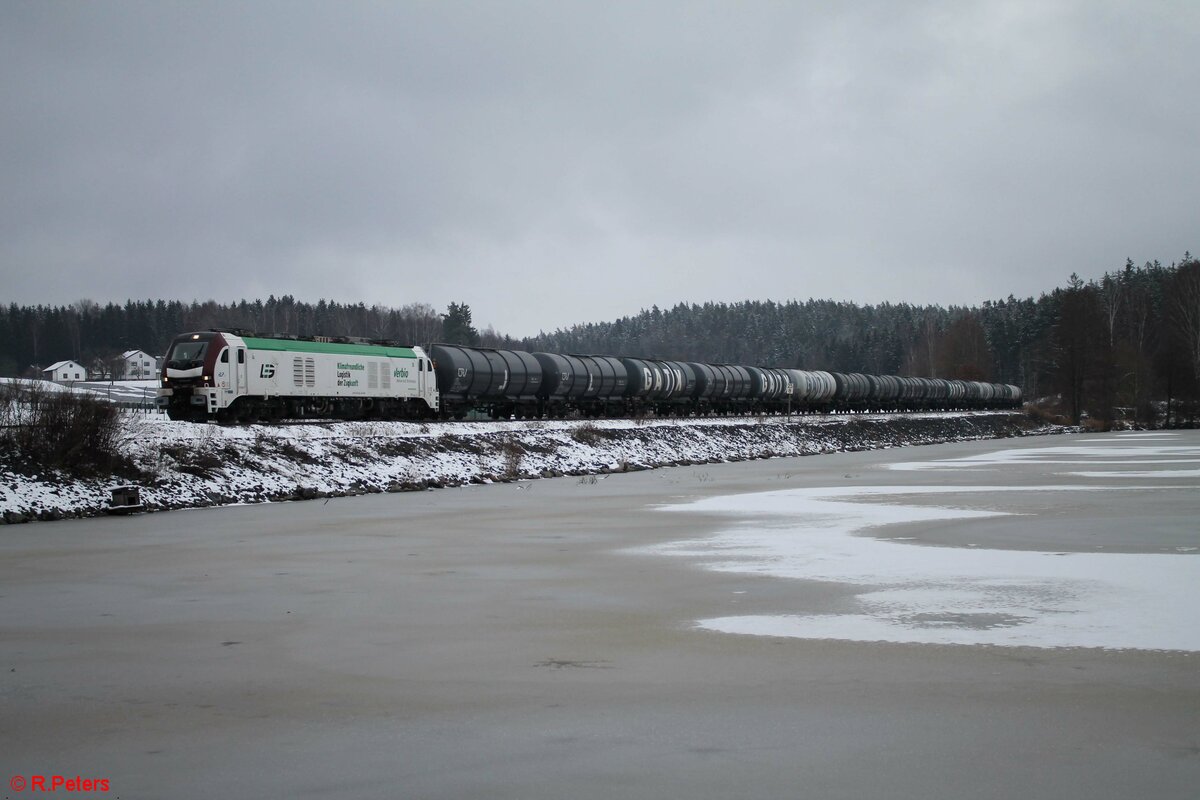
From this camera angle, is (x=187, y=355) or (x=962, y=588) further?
(x=187, y=355)

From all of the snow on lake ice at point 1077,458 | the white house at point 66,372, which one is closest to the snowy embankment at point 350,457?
the snow on lake ice at point 1077,458

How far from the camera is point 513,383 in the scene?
48.2 metres

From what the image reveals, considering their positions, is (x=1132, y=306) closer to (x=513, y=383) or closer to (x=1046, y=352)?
(x=1046, y=352)

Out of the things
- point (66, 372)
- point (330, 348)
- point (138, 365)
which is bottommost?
point (330, 348)

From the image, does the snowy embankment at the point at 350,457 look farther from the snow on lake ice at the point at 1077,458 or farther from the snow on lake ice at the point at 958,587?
the snow on lake ice at the point at 958,587

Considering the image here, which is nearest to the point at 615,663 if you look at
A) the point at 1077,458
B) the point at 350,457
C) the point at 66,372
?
the point at 350,457

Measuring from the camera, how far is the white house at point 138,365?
132m

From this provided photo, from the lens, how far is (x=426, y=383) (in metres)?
43.1

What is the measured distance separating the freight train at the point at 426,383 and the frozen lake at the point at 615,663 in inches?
657

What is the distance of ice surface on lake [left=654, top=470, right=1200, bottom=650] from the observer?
9.45 m

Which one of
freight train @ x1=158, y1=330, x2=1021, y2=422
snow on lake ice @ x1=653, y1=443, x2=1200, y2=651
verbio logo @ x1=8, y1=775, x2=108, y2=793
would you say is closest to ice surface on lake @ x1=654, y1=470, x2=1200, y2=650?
snow on lake ice @ x1=653, y1=443, x2=1200, y2=651

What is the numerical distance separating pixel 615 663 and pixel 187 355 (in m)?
29.3

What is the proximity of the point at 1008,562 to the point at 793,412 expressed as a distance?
64588 mm

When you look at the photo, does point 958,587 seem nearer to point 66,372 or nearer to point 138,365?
point 66,372
